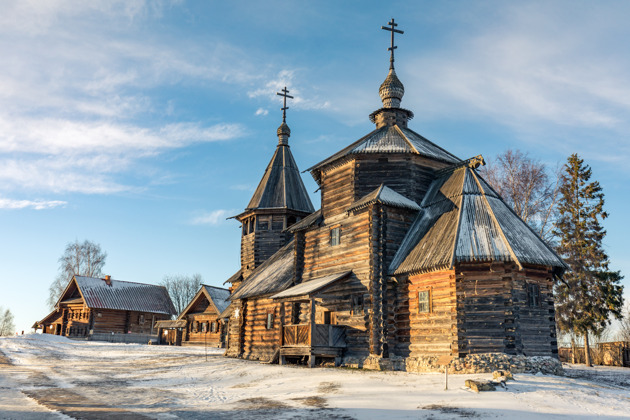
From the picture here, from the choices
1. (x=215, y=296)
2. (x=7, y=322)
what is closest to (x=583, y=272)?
(x=215, y=296)

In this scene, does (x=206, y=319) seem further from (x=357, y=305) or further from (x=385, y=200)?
(x=385, y=200)

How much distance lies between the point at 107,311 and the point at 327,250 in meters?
32.4

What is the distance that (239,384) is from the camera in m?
17.1

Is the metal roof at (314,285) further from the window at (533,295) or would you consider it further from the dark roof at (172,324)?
the dark roof at (172,324)

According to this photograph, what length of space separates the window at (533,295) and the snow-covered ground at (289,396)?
2692mm

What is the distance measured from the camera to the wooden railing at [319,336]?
67.7 ft

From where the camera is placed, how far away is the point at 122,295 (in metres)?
49.6

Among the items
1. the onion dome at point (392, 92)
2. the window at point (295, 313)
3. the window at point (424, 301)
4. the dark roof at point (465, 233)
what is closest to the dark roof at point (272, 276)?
the window at point (295, 313)

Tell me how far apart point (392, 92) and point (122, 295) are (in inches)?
1396

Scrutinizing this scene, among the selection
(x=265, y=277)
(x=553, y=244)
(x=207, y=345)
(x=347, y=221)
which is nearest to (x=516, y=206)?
(x=553, y=244)

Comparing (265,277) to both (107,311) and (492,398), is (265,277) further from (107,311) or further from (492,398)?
(107,311)

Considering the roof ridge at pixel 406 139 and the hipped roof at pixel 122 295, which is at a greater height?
the roof ridge at pixel 406 139

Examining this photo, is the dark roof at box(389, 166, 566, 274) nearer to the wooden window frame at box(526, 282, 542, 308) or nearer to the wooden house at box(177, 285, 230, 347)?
the wooden window frame at box(526, 282, 542, 308)

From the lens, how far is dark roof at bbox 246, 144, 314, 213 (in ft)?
119
